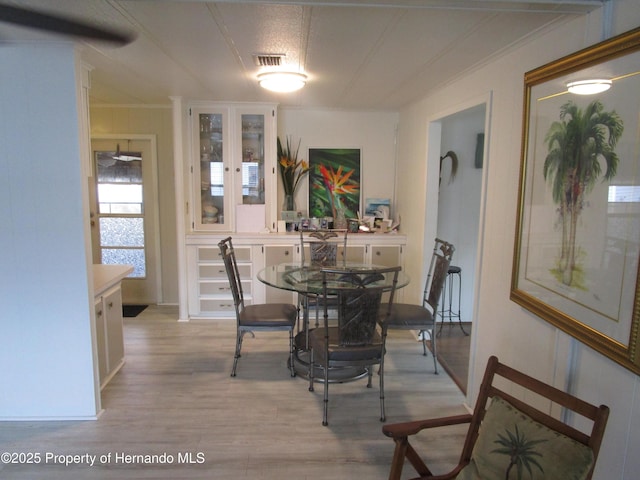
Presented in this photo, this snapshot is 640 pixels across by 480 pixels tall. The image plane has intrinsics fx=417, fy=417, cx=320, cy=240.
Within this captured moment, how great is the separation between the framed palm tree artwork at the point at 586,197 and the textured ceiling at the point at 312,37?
332 mm

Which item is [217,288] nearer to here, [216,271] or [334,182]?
[216,271]

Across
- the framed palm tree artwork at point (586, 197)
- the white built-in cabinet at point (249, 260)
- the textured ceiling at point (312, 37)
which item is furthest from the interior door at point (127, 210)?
the framed palm tree artwork at point (586, 197)

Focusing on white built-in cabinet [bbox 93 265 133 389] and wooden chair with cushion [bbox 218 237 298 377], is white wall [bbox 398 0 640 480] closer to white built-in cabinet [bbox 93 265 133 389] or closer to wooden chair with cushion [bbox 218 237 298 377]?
wooden chair with cushion [bbox 218 237 298 377]

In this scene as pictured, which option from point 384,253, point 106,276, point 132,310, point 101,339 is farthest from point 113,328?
point 384,253

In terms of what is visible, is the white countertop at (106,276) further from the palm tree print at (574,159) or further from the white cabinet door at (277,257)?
the palm tree print at (574,159)

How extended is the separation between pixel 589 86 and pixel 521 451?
1.40 m

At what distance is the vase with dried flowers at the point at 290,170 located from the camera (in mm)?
4809

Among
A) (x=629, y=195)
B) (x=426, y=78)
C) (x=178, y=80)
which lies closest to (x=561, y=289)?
(x=629, y=195)

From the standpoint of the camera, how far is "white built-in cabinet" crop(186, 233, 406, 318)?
452 centimetres

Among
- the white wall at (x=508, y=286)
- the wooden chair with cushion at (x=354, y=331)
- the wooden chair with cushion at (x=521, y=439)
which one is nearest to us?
the wooden chair with cushion at (x=521, y=439)

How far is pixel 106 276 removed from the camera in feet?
10.4

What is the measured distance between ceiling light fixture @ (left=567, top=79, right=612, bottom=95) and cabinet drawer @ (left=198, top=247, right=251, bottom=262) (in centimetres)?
342

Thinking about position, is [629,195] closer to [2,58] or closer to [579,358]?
[579,358]

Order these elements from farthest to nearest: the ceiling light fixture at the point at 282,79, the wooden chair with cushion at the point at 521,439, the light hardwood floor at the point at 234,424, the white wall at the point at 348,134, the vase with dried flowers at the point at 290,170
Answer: the white wall at the point at 348,134 → the vase with dried flowers at the point at 290,170 → the ceiling light fixture at the point at 282,79 → the light hardwood floor at the point at 234,424 → the wooden chair with cushion at the point at 521,439
